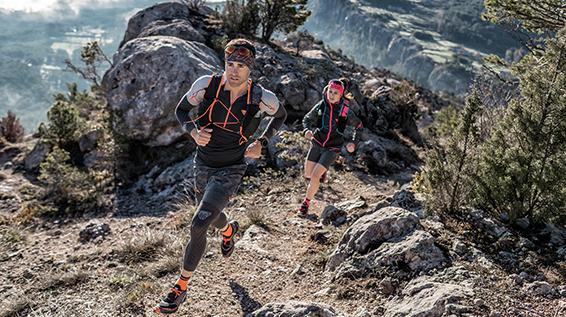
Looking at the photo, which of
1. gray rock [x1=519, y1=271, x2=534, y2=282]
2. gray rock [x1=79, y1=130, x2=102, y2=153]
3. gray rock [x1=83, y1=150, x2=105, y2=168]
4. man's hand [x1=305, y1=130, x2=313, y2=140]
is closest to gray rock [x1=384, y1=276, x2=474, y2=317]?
gray rock [x1=519, y1=271, x2=534, y2=282]

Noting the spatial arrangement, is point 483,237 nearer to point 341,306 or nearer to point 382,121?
point 341,306

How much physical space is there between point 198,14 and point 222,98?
17.1 metres

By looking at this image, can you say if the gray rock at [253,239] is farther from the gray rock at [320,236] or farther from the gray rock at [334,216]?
the gray rock at [334,216]

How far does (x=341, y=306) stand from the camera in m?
4.34

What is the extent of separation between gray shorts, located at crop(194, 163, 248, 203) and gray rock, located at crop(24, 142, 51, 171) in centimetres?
1188

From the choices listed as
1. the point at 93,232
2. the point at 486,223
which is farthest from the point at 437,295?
the point at 93,232

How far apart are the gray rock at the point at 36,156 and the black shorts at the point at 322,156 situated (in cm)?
1115

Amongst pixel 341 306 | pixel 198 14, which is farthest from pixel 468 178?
pixel 198 14

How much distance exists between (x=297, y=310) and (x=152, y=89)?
34.4 feet

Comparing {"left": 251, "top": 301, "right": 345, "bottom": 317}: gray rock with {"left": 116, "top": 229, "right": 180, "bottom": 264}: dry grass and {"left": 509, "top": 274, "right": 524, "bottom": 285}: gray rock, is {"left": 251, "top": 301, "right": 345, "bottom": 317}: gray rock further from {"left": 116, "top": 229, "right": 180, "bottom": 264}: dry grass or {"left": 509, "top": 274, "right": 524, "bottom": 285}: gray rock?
{"left": 116, "top": 229, "right": 180, "bottom": 264}: dry grass

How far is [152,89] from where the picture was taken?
12.6 m

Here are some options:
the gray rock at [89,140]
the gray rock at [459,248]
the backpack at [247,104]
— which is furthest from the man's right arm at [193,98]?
the gray rock at [89,140]

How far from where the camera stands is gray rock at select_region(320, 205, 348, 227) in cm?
707

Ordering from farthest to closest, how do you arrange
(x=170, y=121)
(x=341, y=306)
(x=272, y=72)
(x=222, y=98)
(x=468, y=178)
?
1. (x=272, y=72)
2. (x=170, y=121)
3. (x=468, y=178)
4. (x=222, y=98)
5. (x=341, y=306)
